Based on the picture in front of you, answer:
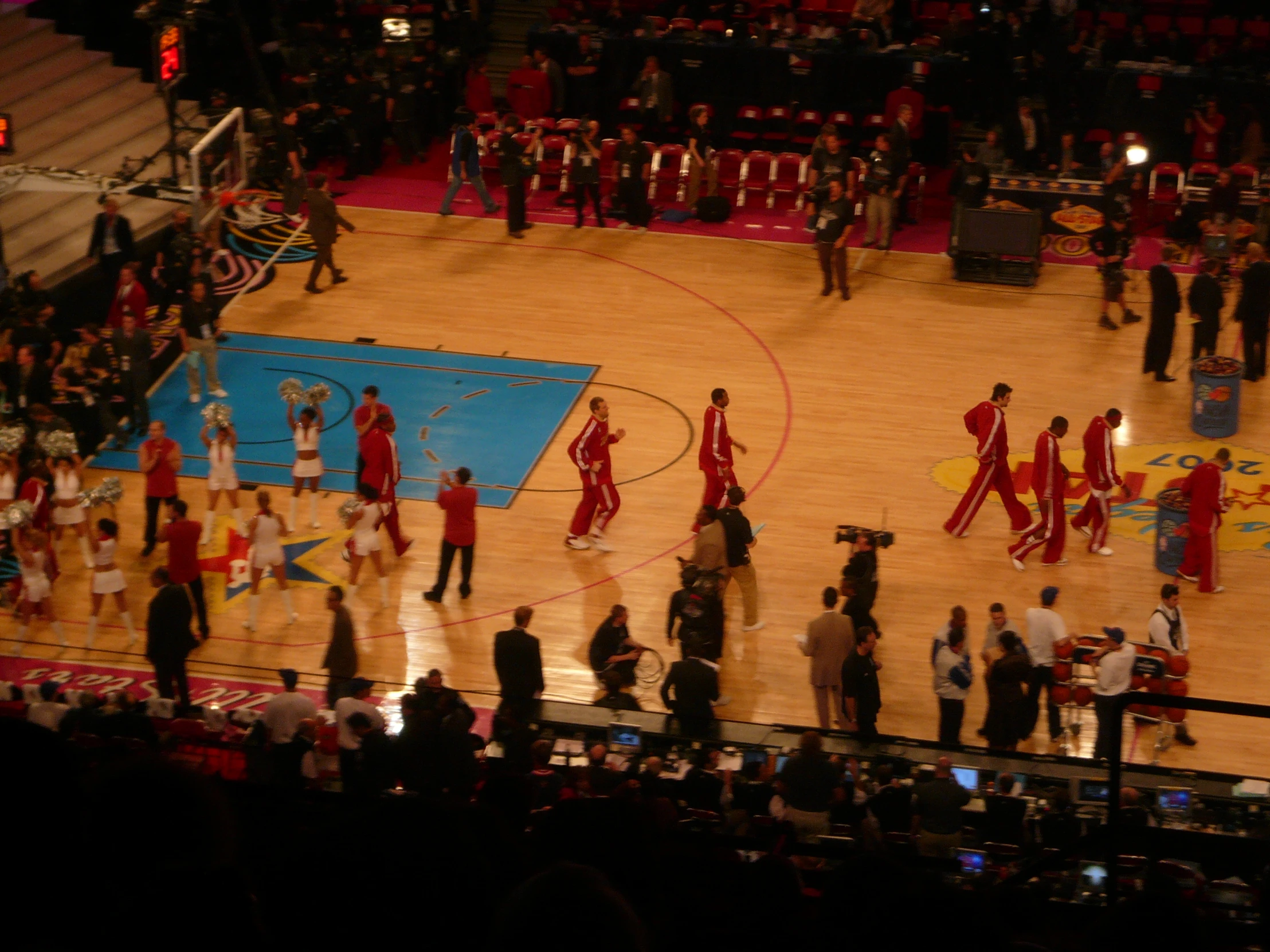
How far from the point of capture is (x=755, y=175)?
2695cm

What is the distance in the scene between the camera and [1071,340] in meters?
20.7

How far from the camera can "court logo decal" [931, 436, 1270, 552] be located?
15.9 meters

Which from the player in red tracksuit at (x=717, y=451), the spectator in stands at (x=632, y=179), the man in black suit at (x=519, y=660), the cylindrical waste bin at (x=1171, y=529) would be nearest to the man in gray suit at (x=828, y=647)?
the man in black suit at (x=519, y=660)

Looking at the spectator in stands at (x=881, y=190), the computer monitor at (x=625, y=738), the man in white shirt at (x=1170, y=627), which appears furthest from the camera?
the spectator in stands at (x=881, y=190)

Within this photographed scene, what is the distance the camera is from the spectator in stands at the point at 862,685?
11.9 metres

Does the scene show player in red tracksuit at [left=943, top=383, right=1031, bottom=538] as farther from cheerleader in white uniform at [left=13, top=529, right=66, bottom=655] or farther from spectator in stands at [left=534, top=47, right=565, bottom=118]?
spectator in stands at [left=534, top=47, right=565, bottom=118]

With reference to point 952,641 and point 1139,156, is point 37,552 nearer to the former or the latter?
point 952,641

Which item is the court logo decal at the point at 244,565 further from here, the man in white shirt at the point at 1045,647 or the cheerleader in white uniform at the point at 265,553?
the man in white shirt at the point at 1045,647

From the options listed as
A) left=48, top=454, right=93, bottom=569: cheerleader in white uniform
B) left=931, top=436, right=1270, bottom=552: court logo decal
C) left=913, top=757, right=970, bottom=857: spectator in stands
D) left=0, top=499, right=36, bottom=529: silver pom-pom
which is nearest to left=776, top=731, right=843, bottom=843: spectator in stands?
left=913, top=757, right=970, bottom=857: spectator in stands

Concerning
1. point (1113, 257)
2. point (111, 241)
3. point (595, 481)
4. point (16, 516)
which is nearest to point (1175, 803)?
point (595, 481)

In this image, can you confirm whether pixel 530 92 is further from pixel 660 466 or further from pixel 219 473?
pixel 219 473

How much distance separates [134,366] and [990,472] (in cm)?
961

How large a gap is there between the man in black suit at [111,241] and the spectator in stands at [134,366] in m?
2.43

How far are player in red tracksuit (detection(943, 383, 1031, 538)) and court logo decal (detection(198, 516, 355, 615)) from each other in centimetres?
600
